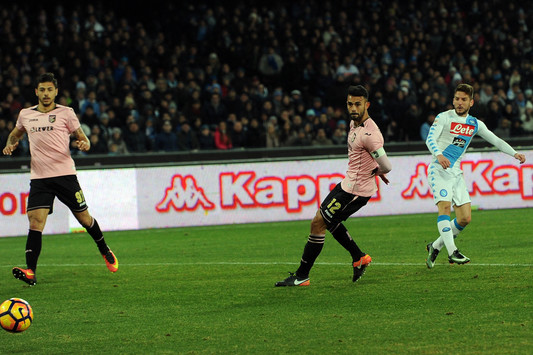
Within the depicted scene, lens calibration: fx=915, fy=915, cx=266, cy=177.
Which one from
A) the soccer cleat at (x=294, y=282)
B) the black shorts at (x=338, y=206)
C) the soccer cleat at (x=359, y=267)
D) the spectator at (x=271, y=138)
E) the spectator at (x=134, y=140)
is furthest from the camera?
the spectator at (x=271, y=138)

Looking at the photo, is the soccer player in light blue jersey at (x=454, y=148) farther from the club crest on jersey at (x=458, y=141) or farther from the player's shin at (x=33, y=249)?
the player's shin at (x=33, y=249)

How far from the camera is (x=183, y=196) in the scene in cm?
1878

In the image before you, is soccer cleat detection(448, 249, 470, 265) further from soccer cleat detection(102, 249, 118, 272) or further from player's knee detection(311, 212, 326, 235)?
soccer cleat detection(102, 249, 118, 272)

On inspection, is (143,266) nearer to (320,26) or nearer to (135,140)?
(135,140)

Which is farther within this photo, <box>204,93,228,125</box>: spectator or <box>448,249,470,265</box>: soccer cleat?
<box>204,93,228,125</box>: spectator

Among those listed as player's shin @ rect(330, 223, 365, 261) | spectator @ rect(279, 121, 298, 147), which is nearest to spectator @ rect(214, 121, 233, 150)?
spectator @ rect(279, 121, 298, 147)

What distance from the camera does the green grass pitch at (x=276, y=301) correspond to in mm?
6617


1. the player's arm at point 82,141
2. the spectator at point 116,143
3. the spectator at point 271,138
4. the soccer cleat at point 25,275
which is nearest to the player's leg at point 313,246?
the player's arm at point 82,141

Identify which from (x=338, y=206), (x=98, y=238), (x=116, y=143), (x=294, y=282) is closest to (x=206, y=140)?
(x=116, y=143)

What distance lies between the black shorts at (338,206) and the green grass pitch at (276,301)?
697 millimetres

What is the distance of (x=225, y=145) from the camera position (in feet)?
69.4

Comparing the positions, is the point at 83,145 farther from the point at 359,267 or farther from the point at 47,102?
the point at 359,267

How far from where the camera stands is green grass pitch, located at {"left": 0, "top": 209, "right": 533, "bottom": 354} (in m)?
6.62

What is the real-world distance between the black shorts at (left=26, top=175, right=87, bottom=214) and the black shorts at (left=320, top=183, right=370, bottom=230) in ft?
10.1
